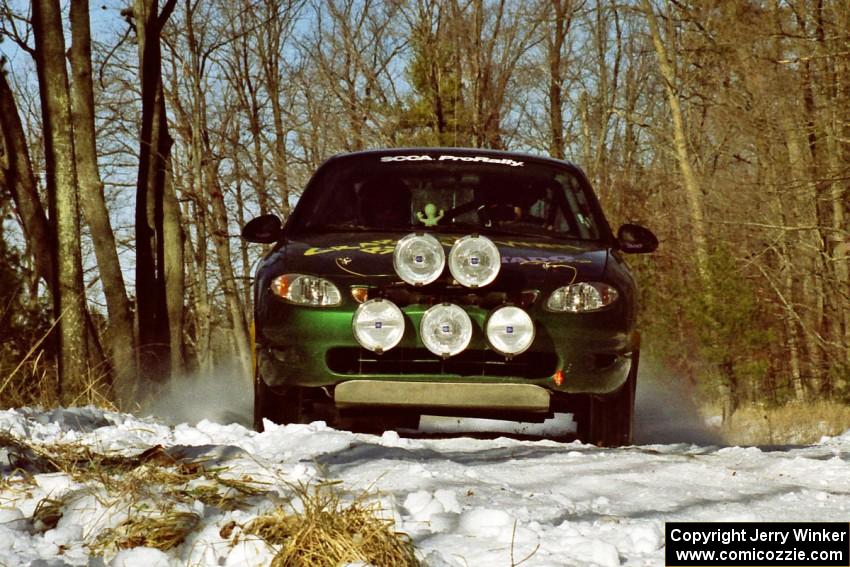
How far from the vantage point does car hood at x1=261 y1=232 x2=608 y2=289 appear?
5.37 metres

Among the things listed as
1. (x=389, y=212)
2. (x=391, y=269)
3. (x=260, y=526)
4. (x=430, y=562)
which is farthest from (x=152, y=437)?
(x=430, y=562)

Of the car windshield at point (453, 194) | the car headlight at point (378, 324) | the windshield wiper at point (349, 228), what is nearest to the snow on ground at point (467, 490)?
the car headlight at point (378, 324)

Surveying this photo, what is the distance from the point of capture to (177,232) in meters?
20.8

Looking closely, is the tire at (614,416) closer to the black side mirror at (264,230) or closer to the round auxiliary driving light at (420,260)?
the round auxiliary driving light at (420,260)

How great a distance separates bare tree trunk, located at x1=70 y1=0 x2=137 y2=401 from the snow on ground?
6161mm

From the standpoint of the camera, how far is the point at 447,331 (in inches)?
205

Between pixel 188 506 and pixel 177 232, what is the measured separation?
59.1ft

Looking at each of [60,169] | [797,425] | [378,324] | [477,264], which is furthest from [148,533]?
[797,425]

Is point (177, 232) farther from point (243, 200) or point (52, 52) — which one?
point (243, 200)

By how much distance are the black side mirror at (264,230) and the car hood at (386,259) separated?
1.04 feet

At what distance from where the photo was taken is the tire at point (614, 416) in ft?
18.9

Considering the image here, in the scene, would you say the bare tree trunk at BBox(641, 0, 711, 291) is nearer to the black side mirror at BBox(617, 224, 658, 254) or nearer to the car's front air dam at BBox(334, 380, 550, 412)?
the black side mirror at BBox(617, 224, 658, 254)

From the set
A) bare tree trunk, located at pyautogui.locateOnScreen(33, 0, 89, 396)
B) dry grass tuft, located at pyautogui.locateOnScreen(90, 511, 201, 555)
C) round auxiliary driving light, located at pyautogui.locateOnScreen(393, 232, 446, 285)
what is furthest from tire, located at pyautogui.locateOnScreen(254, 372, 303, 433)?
bare tree trunk, located at pyautogui.locateOnScreen(33, 0, 89, 396)

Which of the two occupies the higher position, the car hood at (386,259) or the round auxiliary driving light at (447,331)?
the car hood at (386,259)
